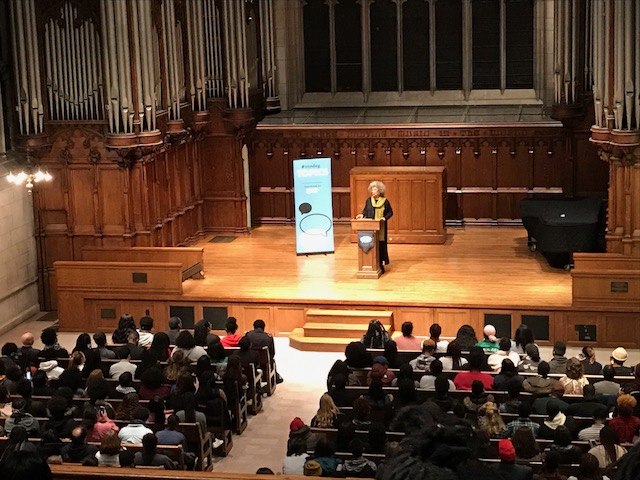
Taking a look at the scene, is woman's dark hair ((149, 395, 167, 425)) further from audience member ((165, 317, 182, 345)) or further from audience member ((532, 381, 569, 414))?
audience member ((532, 381, 569, 414))

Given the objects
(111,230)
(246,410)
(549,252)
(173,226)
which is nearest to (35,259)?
(111,230)

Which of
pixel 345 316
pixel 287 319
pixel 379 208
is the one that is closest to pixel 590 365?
pixel 345 316

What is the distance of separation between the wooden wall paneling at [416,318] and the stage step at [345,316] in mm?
137

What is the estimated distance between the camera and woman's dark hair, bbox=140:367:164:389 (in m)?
12.3

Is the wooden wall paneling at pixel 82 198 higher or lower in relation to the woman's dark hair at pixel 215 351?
higher

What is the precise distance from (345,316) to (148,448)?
24.2ft

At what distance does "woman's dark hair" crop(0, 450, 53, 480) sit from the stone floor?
8.32 metres

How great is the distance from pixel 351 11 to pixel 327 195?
615 cm

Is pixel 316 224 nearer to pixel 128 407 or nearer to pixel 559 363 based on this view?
pixel 559 363

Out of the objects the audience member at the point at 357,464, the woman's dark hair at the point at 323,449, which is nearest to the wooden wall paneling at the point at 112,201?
the woman's dark hair at the point at 323,449

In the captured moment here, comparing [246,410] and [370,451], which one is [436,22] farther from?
[370,451]

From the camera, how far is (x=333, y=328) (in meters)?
17.0

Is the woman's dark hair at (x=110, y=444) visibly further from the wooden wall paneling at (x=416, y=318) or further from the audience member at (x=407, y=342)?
the wooden wall paneling at (x=416, y=318)

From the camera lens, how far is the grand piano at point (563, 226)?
18297mm
